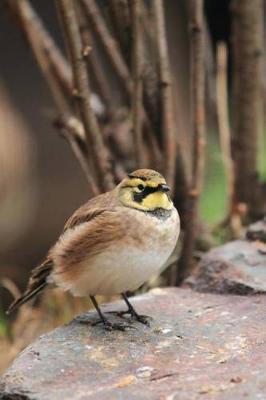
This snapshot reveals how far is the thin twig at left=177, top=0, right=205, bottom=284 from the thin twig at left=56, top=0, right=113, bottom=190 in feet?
1.71

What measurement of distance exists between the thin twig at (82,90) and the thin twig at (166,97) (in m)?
0.35

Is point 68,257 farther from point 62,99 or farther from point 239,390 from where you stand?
point 62,99

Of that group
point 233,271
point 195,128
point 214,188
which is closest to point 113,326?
point 233,271

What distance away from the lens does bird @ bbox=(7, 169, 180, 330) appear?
3.71 meters

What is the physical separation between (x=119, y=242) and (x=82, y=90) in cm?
109

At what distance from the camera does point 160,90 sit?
16.0 ft

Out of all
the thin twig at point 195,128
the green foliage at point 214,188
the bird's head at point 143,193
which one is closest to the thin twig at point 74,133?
the thin twig at point 195,128

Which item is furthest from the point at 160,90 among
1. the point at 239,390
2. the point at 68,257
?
the point at 239,390

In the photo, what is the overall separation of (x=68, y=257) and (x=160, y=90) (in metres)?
1.38

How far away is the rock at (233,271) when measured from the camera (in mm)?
4129

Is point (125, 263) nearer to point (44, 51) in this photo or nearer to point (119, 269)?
point (119, 269)

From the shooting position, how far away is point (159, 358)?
3.34 metres

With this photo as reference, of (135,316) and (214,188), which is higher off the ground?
(135,316)

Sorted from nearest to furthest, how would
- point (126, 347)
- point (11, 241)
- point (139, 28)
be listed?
point (126, 347) < point (139, 28) < point (11, 241)
